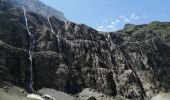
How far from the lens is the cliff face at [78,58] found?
239 feet

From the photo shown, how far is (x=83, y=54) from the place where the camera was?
85938mm

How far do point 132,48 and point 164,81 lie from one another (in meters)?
13.6

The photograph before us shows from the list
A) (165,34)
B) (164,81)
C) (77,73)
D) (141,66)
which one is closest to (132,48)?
(141,66)

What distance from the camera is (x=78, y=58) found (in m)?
84.6

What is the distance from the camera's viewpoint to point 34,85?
70188 mm

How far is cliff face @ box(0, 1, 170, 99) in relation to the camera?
72.9 m

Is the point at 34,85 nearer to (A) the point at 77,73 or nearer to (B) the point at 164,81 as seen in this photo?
(A) the point at 77,73

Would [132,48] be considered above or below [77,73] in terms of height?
above

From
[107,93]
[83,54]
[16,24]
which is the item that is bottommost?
[107,93]

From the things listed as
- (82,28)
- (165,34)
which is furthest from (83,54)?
(165,34)

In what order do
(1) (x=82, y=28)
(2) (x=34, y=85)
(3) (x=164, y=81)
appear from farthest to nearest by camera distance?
(1) (x=82, y=28) < (3) (x=164, y=81) < (2) (x=34, y=85)

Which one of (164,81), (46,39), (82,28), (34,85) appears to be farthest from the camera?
(82,28)

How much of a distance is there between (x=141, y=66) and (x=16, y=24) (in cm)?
3614

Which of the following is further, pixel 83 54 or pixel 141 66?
pixel 141 66
